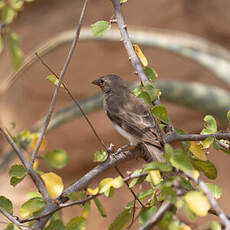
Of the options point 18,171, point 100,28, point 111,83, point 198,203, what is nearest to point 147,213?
point 198,203

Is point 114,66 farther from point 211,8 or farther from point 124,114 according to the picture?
point 124,114

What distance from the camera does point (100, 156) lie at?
1.57 metres

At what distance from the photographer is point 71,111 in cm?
395

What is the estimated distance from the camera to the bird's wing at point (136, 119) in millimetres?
2246

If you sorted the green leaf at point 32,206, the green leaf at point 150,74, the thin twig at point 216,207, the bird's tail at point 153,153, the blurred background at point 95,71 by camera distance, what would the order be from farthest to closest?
the blurred background at point 95,71 < the bird's tail at point 153,153 < the green leaf at point 150,74 < the green leaf at point 32,206 < the thin twig at point 216,207

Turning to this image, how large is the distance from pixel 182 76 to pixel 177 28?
2.07ft

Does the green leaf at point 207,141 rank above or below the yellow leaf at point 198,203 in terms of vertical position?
above

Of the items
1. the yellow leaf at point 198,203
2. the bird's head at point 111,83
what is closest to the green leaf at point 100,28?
the yellow leaf at point 198,203

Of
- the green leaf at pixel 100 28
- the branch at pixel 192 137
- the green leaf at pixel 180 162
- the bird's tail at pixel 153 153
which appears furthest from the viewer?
the bird's tail at pixel 153 153

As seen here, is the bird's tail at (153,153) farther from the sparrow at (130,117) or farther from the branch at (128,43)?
the branch at (128,43)

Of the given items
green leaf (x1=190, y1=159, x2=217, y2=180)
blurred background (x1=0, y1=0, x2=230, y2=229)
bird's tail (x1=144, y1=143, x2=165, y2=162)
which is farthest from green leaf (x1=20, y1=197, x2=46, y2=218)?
blurred background (x1=0, y1=0, x2=230, y2=229)

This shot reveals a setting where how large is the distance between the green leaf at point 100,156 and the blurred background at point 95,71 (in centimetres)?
421

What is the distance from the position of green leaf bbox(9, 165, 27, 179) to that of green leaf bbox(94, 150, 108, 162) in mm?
241

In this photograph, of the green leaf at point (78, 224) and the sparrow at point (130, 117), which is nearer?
the green leaf at point (78, 224)
